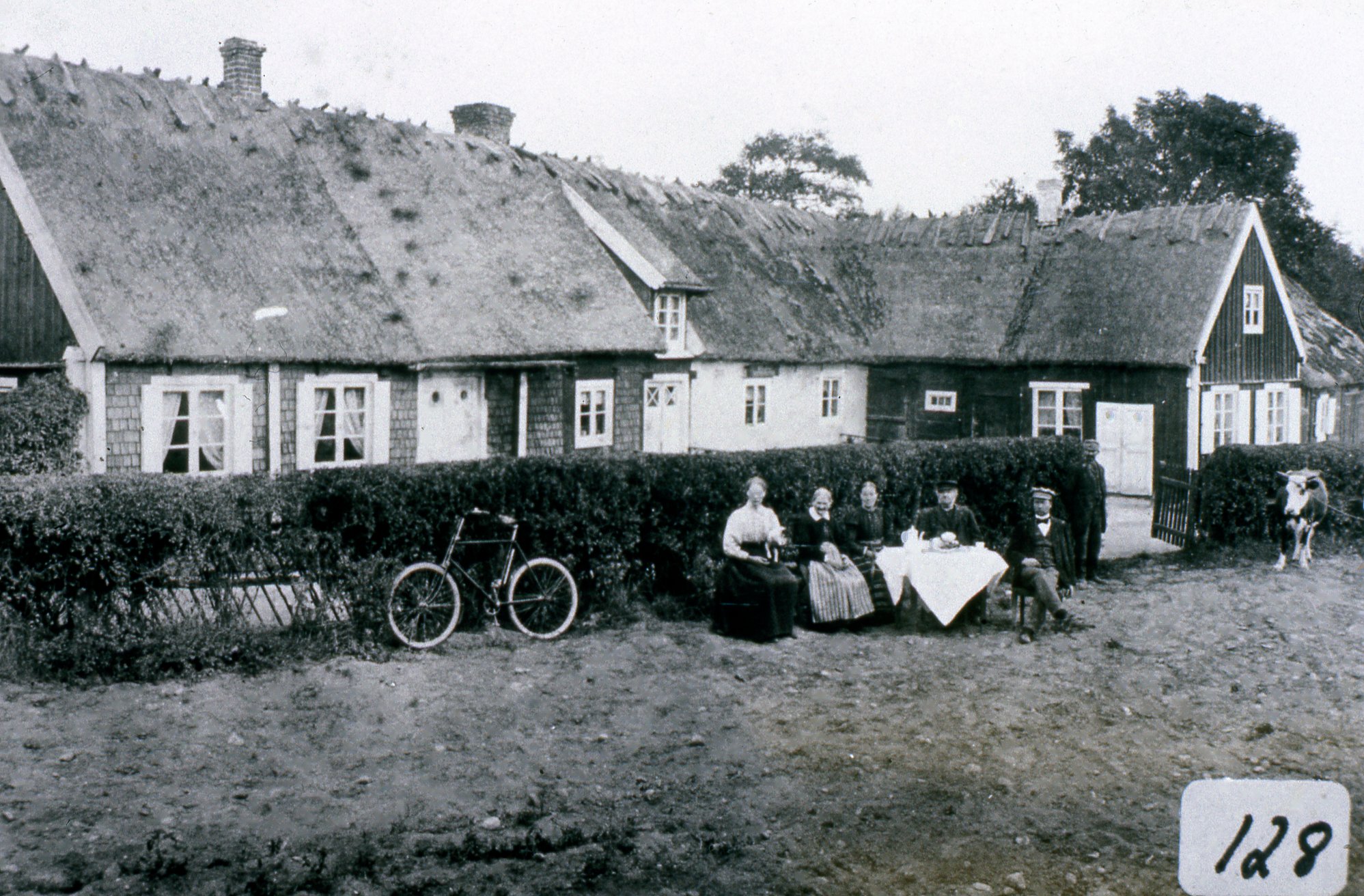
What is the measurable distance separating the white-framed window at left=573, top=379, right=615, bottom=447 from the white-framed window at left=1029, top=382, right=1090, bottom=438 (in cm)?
987

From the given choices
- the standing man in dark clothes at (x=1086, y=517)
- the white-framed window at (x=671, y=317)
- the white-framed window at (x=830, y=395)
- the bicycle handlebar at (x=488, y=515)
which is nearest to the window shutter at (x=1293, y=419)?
the white-framed window at (x=830, y=395)

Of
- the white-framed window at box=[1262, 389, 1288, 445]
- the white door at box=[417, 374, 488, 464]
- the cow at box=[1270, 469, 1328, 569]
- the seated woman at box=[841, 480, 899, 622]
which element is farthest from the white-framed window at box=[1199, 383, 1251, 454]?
the seated woman at box=[841, 480, 899, 622]

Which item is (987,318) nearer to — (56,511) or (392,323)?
(392,323)

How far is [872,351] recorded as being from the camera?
29.5 meters

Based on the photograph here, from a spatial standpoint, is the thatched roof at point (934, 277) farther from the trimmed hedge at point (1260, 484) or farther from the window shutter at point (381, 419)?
the trimmed hedge at point (1260, 484)

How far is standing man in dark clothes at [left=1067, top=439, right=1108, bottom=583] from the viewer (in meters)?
14.1

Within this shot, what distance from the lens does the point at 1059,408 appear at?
26.9m

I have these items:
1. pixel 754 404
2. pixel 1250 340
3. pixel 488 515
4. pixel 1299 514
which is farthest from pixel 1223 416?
pixel 488 515

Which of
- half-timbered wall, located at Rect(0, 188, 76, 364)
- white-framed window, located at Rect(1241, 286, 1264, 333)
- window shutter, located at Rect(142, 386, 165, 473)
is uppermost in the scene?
white-framed window, located at Rect(1241, 286, 1264, 333)

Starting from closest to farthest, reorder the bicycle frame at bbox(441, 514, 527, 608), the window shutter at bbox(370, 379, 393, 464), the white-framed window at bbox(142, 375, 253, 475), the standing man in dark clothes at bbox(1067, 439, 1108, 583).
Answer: the bicycle frame at bbox(441, 514, 527, 608), the standing man in dark clothes at bbox(1067, 439, 1108, 583), the white-framed window at bbox(142, 375, 253, 475), the window shutter at bbox(370, 379, 393, 464)

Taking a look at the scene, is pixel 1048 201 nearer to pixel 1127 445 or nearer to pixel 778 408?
pixel 1127 445

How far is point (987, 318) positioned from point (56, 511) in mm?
23217

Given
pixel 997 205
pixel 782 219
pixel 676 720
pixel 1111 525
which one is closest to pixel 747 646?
pixel 676 720

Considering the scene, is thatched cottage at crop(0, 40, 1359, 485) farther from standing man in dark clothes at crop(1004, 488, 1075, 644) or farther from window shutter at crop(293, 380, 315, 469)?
standing man in dark clothes at crop(1004, 488, 1075, 644)
